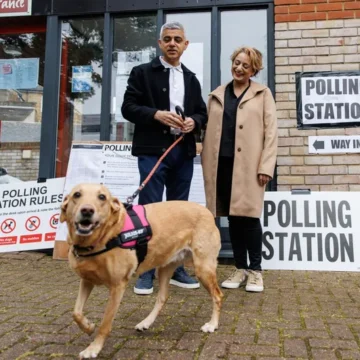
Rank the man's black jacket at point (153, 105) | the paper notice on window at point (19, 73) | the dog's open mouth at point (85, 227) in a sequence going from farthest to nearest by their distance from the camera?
the paper notice on window at point (19, 73)
the man's black jacket at point (153, 105)
the dog's open mouth at point (85, 227)

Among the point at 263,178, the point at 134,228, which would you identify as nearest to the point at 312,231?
the point at 263,178

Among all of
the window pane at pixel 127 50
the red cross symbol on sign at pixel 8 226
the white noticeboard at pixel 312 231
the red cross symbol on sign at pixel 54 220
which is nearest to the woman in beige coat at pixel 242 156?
the white noticeboard at pixel 312 231

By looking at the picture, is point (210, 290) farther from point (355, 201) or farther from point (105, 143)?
point (105, 143)

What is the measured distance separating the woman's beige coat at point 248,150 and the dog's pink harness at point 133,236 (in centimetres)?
144

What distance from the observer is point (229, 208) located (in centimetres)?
422

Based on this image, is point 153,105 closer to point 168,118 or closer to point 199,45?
point 168,118

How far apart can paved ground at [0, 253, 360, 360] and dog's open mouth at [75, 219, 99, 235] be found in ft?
2.54

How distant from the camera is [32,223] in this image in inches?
233

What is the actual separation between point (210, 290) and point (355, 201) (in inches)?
113

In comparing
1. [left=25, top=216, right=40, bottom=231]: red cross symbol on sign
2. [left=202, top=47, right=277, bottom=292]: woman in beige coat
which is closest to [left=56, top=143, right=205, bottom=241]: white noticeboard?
[left=25, top=216, right=40, bottom=231]: red cross symbol on sign

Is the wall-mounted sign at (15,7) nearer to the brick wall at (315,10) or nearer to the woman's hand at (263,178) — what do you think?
the brick wall at (315,10)

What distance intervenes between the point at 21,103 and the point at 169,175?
148 inches

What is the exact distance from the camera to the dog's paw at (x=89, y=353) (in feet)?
7.87

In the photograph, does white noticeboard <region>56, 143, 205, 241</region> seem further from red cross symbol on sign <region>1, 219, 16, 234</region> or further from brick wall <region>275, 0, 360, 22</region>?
brick wall <region>275, 0, 360, 22</region>
